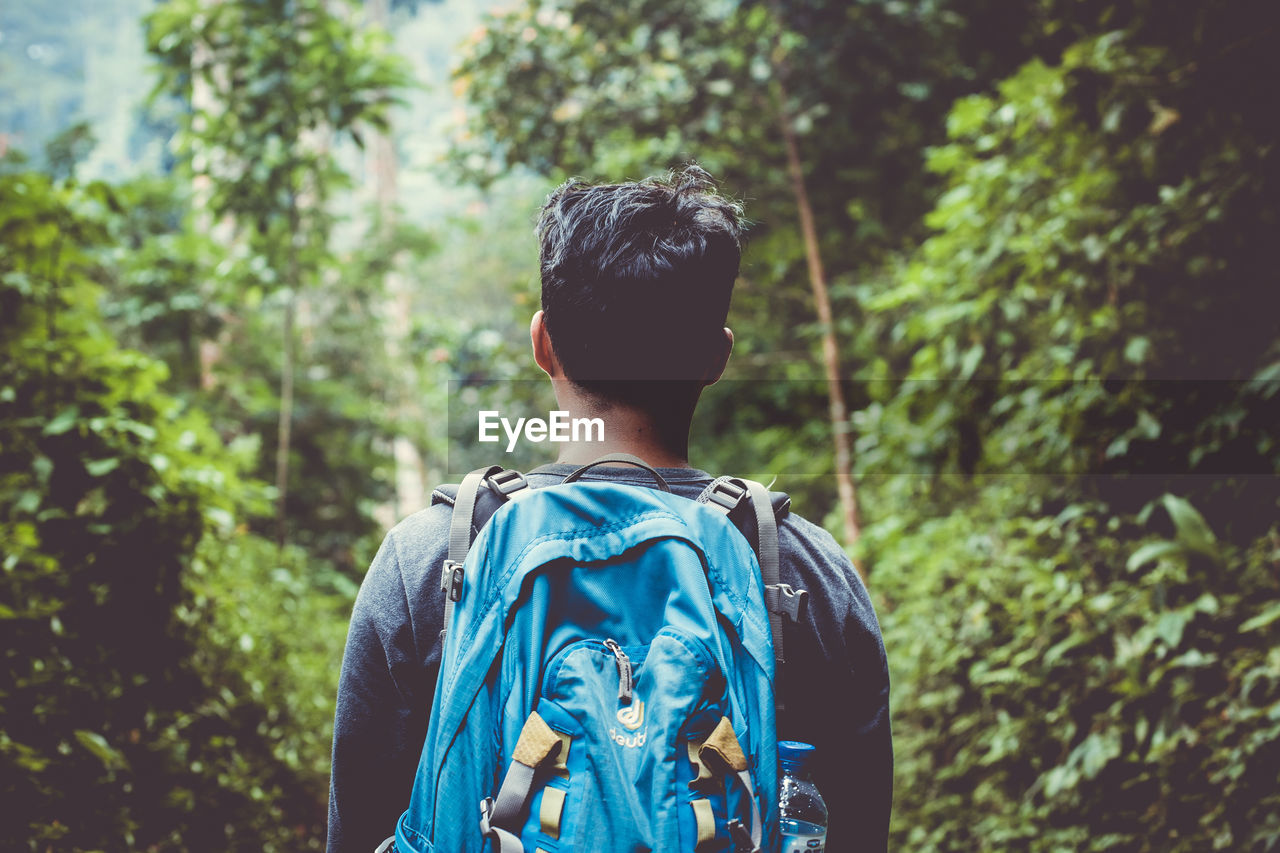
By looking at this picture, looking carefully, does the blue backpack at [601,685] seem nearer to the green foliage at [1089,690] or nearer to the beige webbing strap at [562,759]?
the beige webbing strap at [562,759]

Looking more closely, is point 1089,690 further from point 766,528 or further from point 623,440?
point 623,440

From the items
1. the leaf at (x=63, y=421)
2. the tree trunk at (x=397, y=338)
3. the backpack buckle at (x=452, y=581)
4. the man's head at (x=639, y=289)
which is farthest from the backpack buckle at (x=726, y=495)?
the tree trunk at (x=397, y=338)

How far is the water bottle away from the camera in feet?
3.90

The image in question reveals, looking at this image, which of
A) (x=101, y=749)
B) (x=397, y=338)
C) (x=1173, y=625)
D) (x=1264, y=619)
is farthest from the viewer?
(x=397, y=338)

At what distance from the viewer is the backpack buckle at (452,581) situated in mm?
1160

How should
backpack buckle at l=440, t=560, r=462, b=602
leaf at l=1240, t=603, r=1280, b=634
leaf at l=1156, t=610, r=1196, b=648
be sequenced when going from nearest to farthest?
backpack buckle at l=440, t=560, r=462, b=602
leaf at l=1240, t=603, r=1280, b=634
leaf at l=1156, t=610, r=1196, b=648

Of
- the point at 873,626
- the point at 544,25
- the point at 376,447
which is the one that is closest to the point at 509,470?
the point at 873,626

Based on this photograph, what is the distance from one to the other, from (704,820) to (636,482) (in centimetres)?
46

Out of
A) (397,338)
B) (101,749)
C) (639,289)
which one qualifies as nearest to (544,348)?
(639,289)

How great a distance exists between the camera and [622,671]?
1100 mm

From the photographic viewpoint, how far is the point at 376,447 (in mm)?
8375

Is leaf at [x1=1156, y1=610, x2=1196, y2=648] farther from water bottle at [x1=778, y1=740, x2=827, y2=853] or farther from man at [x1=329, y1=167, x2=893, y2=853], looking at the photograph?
water bottle at [x1=778, y1=740, x2=827, y2=853]

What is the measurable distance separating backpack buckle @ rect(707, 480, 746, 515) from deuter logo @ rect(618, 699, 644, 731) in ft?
1.01

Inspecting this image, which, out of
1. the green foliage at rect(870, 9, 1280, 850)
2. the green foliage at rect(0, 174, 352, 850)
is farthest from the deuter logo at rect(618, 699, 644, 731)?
the green foliage at rect(870, 9, 1280, 850)
